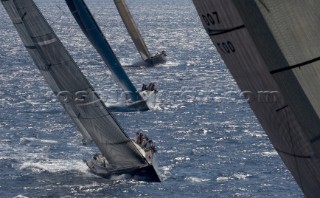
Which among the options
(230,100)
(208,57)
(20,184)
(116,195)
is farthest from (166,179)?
(208,57)

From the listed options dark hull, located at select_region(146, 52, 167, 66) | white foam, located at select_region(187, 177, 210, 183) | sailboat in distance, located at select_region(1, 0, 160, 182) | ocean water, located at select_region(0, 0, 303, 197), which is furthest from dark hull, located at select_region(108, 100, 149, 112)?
dark hull, located at select_region(146, 52, 167, 66)

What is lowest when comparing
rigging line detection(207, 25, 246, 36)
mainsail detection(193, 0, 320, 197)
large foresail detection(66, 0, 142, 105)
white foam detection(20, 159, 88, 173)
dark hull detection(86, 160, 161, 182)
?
dark hull detection(86, 160, 161, 182)

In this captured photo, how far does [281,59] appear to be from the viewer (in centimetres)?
1316

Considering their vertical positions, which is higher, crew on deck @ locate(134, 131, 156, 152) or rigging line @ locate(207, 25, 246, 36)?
rigging line @ locate(207, 25, 246, 36)

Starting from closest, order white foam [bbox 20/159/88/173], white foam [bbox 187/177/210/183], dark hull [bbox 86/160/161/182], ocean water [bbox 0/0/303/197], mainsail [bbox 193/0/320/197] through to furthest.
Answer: mainsail [bbox 193/0/320/197] < ocean water [bbox 0/0/303/197] < dark hull [bbox 86/160/161/182] < white foam [bbox 187/177/210/183] < white foam [bbox 20/159/88/173]

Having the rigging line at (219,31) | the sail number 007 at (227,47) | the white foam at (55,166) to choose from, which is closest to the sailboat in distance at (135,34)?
the white foam at (55,166)

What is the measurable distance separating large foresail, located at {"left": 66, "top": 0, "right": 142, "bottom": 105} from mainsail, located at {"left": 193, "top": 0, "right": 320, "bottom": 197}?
44664 millimetres

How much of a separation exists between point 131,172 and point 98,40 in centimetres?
2131

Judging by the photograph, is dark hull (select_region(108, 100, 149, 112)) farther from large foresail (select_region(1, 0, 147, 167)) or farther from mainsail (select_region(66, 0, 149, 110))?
large foresail (select_region(1, 0, 147, 167))

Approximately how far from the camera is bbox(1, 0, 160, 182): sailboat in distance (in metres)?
41.9

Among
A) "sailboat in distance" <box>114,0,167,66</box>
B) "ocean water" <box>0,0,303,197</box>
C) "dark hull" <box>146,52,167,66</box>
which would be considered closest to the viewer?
"ocean water" <box>0,0,303,197</box>

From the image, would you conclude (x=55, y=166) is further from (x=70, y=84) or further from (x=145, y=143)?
(x=70, y=84)

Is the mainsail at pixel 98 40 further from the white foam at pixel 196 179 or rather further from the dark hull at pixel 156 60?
the dark hull at pixel 156 60

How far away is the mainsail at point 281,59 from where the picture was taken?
12961 millimetres
